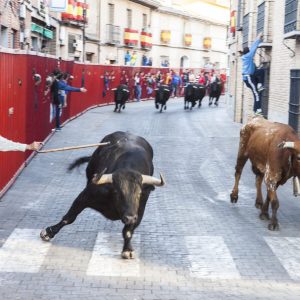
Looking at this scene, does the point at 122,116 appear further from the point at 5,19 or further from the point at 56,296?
→ the point at 56,296

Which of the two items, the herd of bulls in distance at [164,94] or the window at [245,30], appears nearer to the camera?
the window at [245,30]

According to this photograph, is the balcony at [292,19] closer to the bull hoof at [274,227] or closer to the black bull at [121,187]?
the bull hoof at [274,227]

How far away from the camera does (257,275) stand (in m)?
7.59

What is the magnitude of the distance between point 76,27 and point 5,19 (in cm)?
1663

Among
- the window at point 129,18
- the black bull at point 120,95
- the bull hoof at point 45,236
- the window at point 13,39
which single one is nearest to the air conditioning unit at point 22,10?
the window at point 13,39

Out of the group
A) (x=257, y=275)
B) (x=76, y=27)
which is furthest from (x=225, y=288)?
(x=76, y=27)

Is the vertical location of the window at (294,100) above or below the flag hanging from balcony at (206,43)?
below

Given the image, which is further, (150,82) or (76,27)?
(150,82)

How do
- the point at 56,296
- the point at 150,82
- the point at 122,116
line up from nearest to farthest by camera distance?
the point at 56,296 → the point at 122,116 → the point at 150,82

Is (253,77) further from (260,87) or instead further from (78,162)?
(78,162)

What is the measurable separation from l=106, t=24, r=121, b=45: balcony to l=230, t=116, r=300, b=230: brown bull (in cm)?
3180

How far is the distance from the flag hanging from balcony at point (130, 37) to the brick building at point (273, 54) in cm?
1694

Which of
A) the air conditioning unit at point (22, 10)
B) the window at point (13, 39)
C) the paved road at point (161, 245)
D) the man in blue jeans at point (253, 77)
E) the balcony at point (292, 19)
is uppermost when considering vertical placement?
the air conditioning unit at point (22, 10)

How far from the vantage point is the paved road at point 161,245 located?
7062mm
